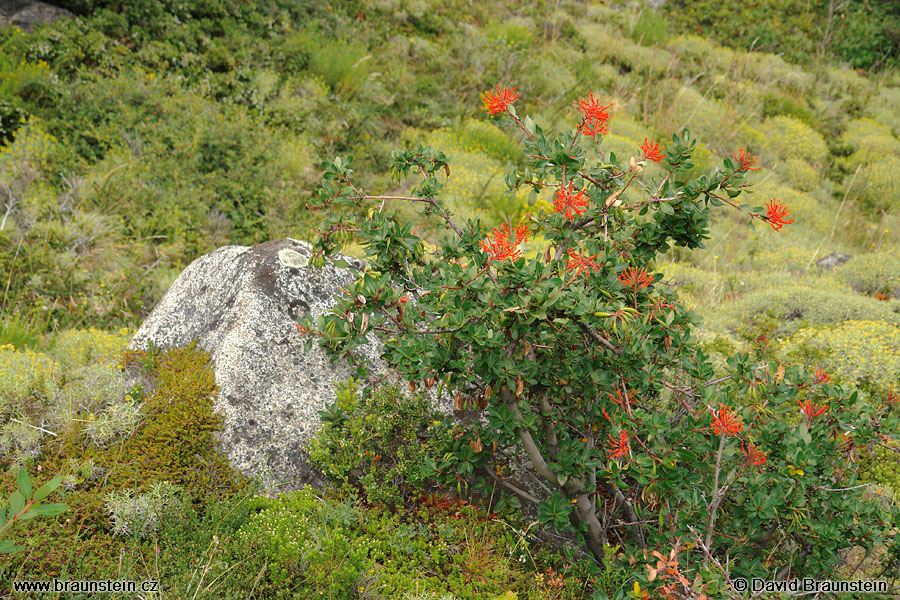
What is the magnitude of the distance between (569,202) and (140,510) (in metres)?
2.40

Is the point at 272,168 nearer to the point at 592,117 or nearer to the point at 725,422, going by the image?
the point at 592,117

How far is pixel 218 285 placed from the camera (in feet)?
12.5

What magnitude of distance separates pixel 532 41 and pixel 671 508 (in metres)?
10.4

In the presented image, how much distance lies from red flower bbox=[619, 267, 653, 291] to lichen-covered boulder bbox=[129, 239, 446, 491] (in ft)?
4.65

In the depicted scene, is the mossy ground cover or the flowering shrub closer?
the flowering shrub

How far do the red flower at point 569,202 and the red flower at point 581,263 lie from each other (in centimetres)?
17

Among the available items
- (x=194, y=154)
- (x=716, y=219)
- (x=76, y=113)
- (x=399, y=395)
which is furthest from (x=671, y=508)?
(x=76, y=113)

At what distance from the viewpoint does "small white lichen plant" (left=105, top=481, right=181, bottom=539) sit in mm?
2643

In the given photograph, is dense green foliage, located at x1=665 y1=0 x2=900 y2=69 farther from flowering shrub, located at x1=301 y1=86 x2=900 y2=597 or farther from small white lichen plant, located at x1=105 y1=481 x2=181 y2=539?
small white lichen plant, located at x1=105 y1=481 x2=181 y2=539


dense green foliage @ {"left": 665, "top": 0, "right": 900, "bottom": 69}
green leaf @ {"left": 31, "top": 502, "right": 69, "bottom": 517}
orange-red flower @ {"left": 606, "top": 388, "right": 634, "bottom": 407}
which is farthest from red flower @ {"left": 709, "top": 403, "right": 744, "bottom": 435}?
dense green foliage @ {"left": 665, "top": 0, "right": 900, "bottom": 69}

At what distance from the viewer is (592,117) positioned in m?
2.57

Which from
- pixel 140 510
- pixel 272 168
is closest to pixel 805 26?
pixel 272 168

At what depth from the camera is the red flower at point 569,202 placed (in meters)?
2.51

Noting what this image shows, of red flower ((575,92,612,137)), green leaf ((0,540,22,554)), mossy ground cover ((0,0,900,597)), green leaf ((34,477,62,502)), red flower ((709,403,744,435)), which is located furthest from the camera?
mossy ground cover ((0,0,900,597))
